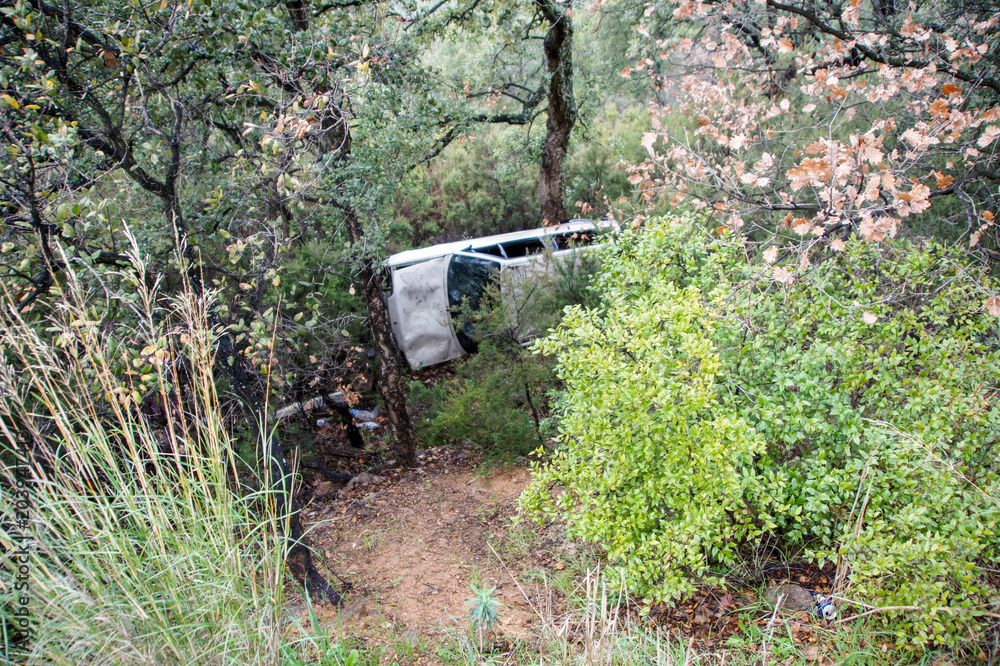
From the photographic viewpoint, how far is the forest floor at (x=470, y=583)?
111 inches

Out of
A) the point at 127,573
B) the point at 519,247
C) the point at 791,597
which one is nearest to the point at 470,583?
the point at 791,597

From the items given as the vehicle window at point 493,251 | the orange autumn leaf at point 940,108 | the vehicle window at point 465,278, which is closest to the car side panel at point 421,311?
the vehicle window at point 465,278

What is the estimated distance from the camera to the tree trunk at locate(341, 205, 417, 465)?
5609 mm

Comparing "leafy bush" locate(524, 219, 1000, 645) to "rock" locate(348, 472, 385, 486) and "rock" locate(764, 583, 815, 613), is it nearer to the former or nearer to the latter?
"rock" locate(764, 583, 815, 613)

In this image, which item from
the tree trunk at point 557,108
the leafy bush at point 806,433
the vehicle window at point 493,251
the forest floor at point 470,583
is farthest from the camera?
the vehicle window at point 493,251

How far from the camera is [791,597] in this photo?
3.16m

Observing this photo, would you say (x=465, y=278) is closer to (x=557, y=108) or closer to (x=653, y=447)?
(x=557, y=108)

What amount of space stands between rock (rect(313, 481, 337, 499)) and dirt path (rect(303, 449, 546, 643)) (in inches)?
4.6

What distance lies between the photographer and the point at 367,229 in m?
4.93

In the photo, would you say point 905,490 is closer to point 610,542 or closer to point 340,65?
point 610,542

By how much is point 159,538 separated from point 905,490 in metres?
3.03

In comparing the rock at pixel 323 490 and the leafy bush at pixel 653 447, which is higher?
the leafy bush at pixel 653 447

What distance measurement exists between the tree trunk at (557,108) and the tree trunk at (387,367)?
14.0ft

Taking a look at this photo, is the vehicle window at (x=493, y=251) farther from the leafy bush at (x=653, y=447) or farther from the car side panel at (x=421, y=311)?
the leafy bush at (x=653, y=447)
